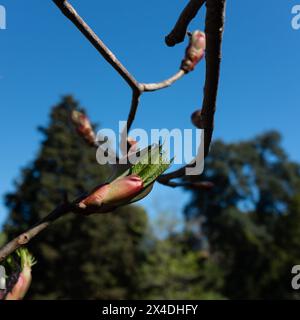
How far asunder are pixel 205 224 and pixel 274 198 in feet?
11.4

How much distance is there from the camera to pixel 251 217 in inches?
902

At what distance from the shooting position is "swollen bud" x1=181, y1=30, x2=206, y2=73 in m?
0.72

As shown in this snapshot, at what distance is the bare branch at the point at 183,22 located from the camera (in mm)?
401

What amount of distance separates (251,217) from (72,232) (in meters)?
10.8

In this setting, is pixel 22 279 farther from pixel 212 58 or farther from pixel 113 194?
pixel 212 58

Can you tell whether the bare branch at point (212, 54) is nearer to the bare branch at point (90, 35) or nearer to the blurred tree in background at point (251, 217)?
the bare branch at point (90, 35)

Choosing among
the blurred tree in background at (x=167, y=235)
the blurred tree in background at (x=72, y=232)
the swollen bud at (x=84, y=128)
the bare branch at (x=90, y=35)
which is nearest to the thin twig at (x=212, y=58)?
the bare branch at (x=90, y=35)

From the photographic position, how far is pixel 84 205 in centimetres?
43

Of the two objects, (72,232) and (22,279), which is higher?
(72,232)

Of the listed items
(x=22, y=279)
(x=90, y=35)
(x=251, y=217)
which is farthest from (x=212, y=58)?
(x=251, y=217)

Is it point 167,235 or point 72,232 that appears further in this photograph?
point 167,235

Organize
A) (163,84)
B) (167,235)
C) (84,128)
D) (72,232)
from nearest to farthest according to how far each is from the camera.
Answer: (163,84), (84,128), (72,232), (167,235)

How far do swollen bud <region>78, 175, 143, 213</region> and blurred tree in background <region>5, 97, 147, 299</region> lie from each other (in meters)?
12.9
